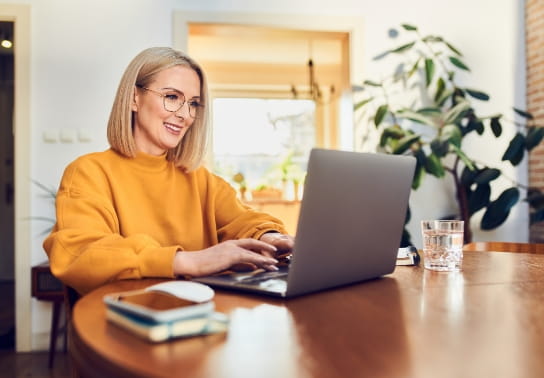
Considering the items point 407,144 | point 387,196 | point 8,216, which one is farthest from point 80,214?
point 8,216

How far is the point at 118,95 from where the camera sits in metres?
1.54

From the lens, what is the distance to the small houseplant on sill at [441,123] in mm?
3434

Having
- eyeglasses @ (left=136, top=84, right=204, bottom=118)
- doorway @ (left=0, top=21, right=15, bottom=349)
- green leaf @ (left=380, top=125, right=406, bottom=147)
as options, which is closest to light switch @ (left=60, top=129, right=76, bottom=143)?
green leaf @ (left=380, top=125, right=406, bottom=147)

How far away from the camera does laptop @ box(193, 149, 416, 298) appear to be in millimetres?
901

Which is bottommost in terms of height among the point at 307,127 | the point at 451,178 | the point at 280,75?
the point at 451,178

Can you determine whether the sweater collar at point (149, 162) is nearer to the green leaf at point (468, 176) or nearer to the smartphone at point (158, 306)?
the smartphone at point (158, 306)

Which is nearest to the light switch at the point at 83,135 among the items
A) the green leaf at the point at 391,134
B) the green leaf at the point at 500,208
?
the green leaf at the point at 391,134

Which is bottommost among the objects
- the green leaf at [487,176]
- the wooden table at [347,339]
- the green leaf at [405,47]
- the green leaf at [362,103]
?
the wooden table at [347,339]

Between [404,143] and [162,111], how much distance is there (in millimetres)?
2172

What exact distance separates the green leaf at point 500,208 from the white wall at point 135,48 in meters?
0.35

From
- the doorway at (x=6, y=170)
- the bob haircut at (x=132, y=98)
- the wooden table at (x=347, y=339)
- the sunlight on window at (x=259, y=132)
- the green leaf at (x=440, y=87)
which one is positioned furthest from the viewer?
the sunlight on window at (x=259, y=132)

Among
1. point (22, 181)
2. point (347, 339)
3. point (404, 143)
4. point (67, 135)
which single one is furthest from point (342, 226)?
point (22, 181)

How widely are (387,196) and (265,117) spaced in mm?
7430

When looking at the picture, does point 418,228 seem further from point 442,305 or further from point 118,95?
point 442,305
